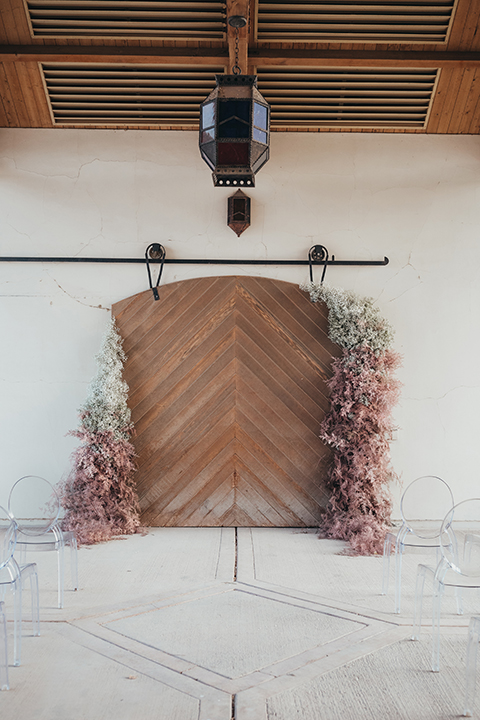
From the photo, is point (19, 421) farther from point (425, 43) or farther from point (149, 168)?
point (425, 43)

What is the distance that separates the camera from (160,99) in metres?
5.23

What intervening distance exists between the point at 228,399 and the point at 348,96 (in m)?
3.02

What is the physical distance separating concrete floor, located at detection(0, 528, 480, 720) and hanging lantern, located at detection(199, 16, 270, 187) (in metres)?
2.57

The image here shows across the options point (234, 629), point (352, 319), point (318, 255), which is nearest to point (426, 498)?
point (352, 319)

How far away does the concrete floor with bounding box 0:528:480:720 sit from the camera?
7.72 ft

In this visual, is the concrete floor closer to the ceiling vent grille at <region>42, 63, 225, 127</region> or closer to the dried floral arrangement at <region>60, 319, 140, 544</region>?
the dried floral arrangement at <region>60, 319, 140, 544</region>

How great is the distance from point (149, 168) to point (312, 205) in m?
1.59

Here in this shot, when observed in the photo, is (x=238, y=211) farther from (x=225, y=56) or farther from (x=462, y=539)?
(x=462, y=539)

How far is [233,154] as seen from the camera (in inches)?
133

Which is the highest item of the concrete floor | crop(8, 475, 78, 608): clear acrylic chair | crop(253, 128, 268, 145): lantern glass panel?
crop(253, 128, 268, 145): lantern glass panel

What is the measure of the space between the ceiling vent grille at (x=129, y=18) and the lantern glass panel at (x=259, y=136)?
1888mm

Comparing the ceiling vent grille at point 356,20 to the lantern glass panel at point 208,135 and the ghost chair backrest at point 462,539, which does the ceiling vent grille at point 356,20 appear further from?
the ghost chair backrest at point 462,539

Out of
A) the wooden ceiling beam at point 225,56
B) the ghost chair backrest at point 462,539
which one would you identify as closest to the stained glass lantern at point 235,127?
the wooden ceiling beam at point 225,56

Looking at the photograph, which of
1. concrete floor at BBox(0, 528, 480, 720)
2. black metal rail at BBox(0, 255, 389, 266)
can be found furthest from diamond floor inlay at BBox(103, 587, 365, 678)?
black metal rail at BBox(0, 255, 389, 266)
